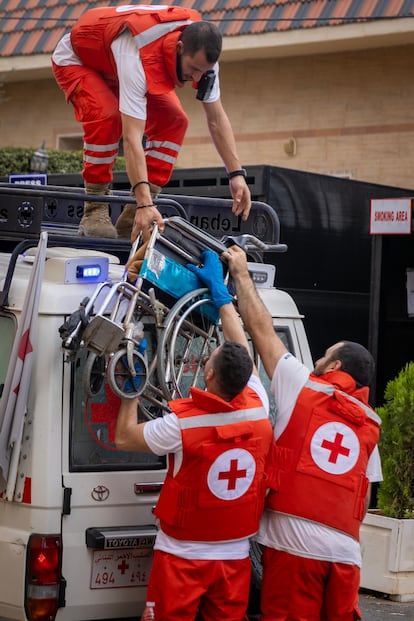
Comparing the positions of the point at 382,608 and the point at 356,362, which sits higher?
the point at 356,362

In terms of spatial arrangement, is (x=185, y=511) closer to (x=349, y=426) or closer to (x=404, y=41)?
(x=349, y=426)

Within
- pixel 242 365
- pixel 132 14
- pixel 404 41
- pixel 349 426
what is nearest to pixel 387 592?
pixel 349 426

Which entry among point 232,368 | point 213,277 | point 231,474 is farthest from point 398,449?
point 232,368

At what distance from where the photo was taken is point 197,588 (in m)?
4.60

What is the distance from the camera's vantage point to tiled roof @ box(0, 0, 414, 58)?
46.7 feet

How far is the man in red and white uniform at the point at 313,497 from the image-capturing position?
4.79m

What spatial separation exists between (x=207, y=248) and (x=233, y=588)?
4.83 feet

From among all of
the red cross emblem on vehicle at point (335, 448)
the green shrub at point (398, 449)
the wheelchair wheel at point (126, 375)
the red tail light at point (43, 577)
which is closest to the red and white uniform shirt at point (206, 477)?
the wheelchair wheel at point (126, 375)

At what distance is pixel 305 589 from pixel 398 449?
3.18 meters

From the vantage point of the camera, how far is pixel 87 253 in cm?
540

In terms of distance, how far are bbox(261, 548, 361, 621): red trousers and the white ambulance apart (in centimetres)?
53

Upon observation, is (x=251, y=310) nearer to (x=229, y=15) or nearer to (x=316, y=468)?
(x=316, y=468)

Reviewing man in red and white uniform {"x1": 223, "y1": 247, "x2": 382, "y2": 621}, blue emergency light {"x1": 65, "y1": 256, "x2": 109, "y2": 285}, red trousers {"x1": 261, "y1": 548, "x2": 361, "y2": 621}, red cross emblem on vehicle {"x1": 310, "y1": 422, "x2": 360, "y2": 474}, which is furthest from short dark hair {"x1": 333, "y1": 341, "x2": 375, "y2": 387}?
blue emergency light {"x1": 65, "y1": 256, "x2": 109, "y2": 285}

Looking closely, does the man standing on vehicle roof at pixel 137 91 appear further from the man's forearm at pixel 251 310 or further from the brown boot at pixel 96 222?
the man's forearm at pixel 251 310
